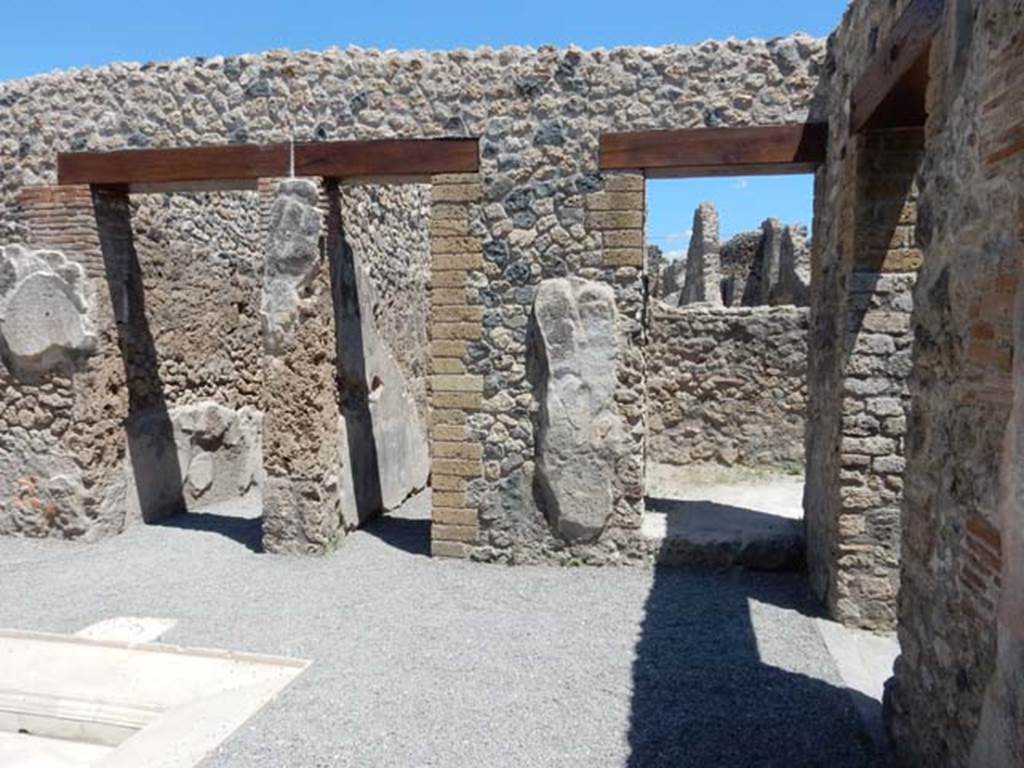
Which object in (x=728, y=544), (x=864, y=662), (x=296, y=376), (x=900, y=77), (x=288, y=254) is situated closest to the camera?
(x=900, y=77)

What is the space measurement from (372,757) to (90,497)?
415 cm

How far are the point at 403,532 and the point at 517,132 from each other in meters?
3.39

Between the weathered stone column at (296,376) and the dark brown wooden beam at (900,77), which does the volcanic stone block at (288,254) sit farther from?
the dark brown wooden beam at (900,77)

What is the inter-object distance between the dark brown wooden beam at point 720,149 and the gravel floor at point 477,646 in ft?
9.32

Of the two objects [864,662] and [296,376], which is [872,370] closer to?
[864,662]

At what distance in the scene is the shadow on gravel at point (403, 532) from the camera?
20.1ft

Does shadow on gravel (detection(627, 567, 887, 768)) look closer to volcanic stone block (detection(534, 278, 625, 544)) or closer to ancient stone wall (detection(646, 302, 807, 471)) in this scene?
volcanic stone block (detection(534, 278, 625, 544))

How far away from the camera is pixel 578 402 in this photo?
543 cm

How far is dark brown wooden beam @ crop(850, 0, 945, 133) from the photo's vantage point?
3.02 metres

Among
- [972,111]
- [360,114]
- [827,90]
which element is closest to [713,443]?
[827,90]

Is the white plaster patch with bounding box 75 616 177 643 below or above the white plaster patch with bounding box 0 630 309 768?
below

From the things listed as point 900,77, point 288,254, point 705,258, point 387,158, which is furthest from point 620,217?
point 705,258

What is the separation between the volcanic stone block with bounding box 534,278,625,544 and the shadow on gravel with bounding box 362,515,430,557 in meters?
1.27

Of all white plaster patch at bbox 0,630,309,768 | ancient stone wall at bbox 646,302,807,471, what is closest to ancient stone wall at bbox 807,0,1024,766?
white plaster patch at bbox 0,630,309,768
